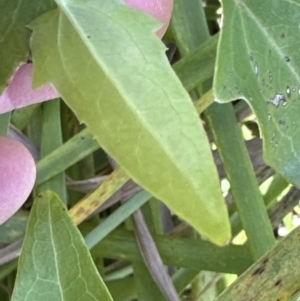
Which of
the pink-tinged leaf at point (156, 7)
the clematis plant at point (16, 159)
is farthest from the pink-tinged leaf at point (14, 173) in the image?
the pink-tinged leaf at point (156, 7)

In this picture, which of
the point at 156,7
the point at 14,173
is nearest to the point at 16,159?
the point at 14,173

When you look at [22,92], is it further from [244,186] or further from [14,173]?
[244,186]

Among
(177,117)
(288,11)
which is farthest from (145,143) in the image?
(288,11)

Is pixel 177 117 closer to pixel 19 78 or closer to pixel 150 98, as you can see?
pixel 150 98

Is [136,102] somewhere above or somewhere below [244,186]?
above

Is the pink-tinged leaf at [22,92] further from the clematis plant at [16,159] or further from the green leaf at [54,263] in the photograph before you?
the green leaf at [54,263]
